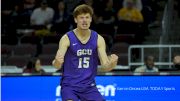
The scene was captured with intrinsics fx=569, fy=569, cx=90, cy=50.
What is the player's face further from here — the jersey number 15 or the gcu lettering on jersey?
the jersey number 15

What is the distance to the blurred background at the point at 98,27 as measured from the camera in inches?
536

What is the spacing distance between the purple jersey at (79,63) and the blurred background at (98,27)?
6.45 metres

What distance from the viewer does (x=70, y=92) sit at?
249 inches

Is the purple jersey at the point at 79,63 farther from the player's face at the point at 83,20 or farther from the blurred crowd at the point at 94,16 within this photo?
the blurred crowd at the point at 94,16

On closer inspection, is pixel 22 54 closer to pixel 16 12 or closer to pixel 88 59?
pixel 16 12

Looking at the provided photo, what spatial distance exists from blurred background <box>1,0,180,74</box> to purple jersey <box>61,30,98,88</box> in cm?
645

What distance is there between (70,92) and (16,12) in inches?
367

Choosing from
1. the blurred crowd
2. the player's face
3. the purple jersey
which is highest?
the blurred crowd

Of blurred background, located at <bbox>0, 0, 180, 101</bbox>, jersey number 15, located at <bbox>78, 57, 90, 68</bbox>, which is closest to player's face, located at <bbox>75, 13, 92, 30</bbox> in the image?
jersey number 15, located at <bbox>78, 57, 90, 68</bbox>

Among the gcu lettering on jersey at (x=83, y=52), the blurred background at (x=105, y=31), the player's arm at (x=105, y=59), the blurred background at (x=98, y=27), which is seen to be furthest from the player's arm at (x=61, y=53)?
the blurred background at (x=98, y=27)

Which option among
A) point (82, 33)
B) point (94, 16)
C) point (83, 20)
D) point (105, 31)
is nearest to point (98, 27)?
point (105, 31)

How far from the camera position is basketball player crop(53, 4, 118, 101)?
635 centimetres

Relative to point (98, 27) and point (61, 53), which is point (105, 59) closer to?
point (61, 53)

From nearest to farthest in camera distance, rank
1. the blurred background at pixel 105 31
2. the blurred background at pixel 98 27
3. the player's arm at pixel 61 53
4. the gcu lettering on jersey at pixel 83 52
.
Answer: the player's arm at pixel 61 53, the gcu lettering on jersey at pixel 83 52, the blurred background at pixel 105 31, the blurred background at pixel 98 27
